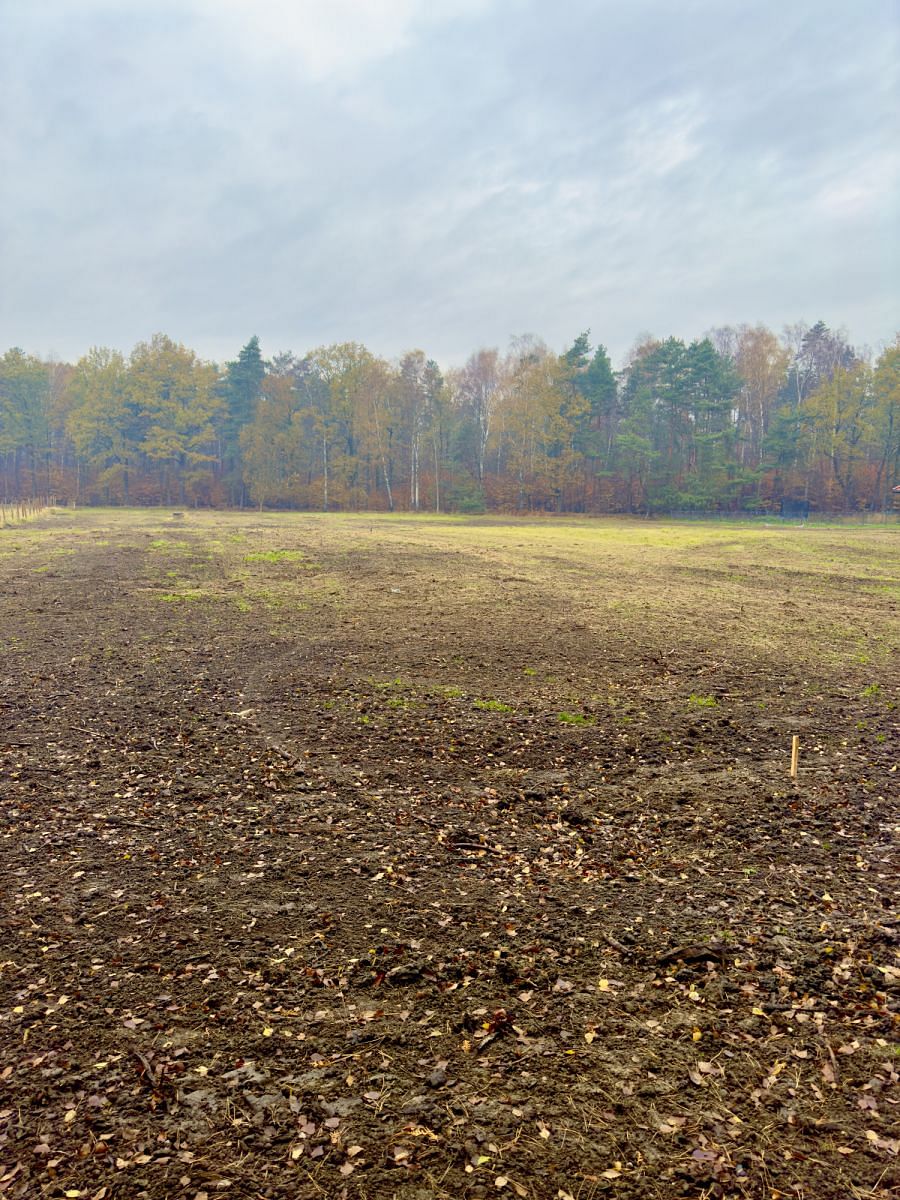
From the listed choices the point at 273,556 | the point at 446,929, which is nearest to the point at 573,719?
the point at 446,929

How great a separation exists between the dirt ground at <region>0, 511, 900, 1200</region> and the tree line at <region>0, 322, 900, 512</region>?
195ft

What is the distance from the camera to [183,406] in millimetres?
74250

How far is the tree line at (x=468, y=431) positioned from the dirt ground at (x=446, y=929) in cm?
5946

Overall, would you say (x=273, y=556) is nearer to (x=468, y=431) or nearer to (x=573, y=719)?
(x=573, y=719)

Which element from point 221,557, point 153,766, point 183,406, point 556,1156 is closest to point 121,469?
point 183,406

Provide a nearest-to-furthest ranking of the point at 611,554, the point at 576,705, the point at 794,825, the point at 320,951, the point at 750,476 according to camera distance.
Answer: the point at 320,951 < the point at 794,825 < the point at 576,705 < the point at 611,554 < the point at 750,476

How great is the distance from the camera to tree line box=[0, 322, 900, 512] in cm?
6412

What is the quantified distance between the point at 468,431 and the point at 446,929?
74.5 meters

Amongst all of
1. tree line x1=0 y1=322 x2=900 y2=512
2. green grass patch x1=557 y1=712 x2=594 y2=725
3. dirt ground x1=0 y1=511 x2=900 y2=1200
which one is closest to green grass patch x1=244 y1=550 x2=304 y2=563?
dirt ground x1=0 y1=511 x2=900 y2=1200

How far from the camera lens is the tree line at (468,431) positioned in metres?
64.1

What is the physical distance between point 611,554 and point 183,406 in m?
61.7

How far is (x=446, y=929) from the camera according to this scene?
14.2ft

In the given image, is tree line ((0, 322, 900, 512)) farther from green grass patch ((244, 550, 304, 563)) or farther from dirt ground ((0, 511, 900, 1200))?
dirt ground ((0, 511, 900, 1200))

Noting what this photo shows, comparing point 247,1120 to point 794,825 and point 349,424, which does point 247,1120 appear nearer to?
point 794,825
